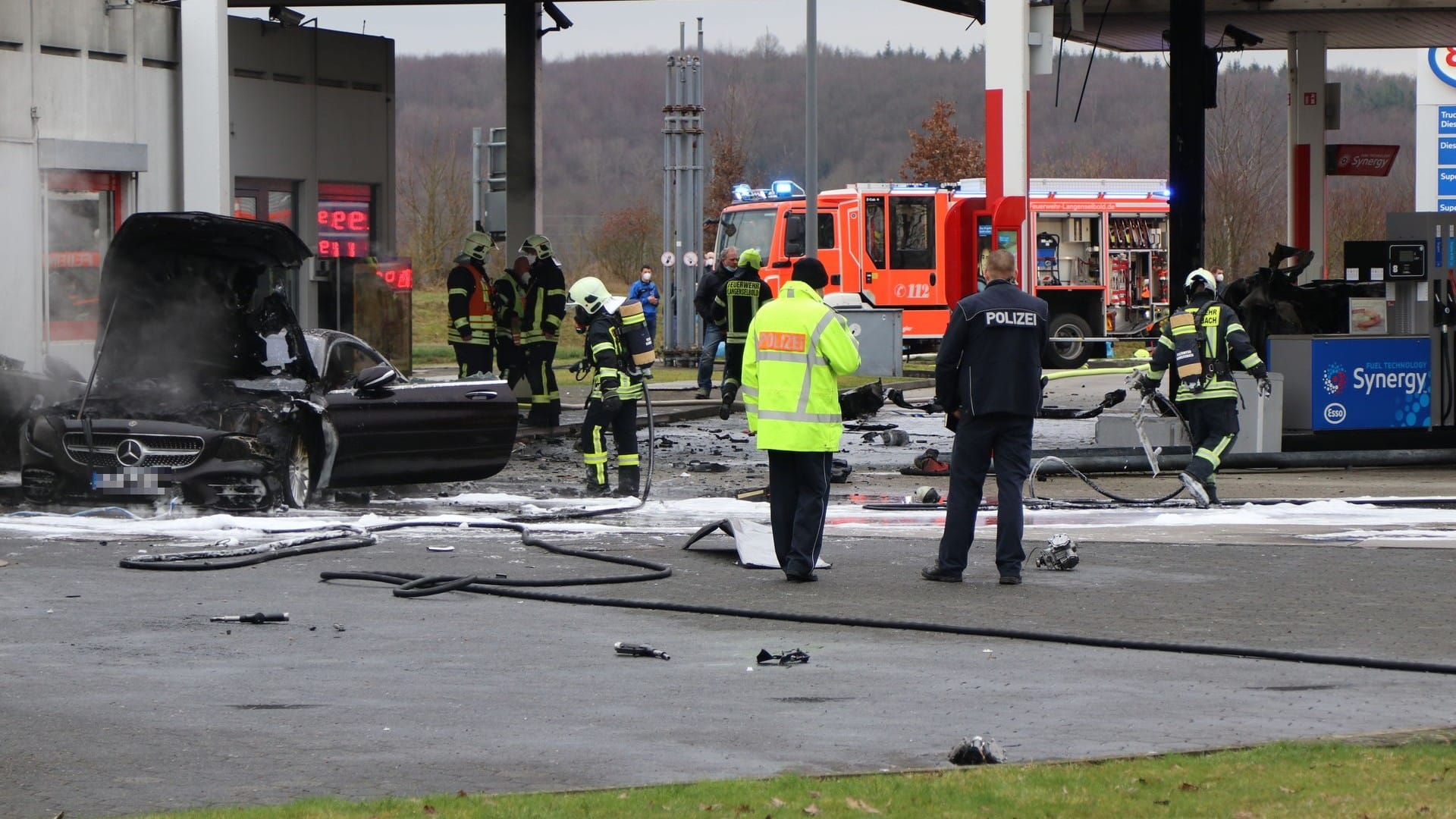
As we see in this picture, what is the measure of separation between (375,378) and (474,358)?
7.10 meters

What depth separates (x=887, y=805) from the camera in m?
5.54

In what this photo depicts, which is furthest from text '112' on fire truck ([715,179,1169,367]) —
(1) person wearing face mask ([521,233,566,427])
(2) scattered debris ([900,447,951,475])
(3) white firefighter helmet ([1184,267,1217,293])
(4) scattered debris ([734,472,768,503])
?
(3) white firefighter helmet ([1184,267,1217,293])

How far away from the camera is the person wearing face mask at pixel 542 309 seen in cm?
1973

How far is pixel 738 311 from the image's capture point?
2303 cm

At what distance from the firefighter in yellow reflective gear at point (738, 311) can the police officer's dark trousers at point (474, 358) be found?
304cm

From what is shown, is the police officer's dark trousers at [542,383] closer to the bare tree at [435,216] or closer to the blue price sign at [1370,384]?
the blue price sign at [1370,384]

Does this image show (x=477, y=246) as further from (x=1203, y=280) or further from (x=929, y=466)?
(x=1203, y=280)

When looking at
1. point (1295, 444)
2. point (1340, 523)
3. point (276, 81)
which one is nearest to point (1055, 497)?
point (1340, 523)

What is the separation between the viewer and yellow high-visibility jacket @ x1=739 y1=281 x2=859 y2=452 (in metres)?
10.5

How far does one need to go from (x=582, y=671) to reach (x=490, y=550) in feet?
13.3

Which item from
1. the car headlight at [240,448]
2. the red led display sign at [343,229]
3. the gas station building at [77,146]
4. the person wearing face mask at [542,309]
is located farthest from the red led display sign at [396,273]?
the car headlight at [240,448]

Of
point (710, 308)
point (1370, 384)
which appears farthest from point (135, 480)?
point (710, 308)

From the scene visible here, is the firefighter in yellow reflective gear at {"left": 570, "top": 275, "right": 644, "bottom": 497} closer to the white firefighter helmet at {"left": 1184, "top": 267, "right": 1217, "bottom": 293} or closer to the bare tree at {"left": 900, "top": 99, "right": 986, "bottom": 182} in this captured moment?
the white firefighter helmet at {"left": 1184, "top": 267, "right": 1217, "bottom": 293}

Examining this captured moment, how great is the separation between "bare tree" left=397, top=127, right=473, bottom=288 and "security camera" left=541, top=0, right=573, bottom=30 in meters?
20.7
